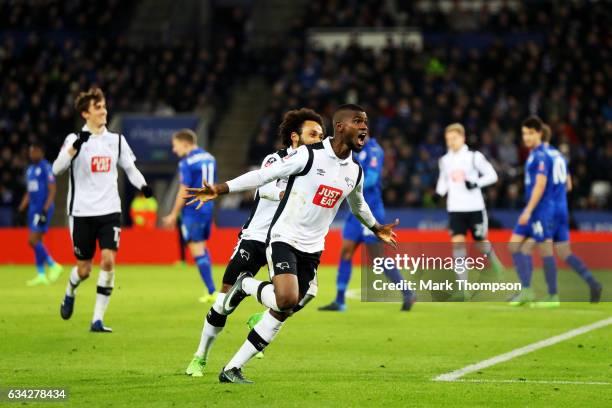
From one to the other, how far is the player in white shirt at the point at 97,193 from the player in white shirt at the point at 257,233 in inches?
87.1

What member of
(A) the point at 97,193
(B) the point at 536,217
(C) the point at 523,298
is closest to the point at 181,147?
(A) the point at 97,193

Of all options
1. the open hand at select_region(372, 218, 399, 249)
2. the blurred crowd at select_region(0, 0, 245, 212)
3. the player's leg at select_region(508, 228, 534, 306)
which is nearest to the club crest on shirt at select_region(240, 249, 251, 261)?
the open hand at select_region(372, 218, 399, 249)

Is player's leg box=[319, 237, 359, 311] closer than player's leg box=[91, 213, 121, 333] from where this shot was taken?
No

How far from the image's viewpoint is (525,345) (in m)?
11.3

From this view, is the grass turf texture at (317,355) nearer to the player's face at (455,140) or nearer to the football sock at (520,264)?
the football sock at (520,264)

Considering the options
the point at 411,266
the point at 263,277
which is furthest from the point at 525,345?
the point at 263,277

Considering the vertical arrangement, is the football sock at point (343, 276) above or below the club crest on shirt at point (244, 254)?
below

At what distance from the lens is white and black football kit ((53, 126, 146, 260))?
12.0 metres

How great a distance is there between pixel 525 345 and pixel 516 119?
1873 cm

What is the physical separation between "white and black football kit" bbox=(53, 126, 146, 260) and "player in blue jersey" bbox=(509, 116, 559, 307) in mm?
5600

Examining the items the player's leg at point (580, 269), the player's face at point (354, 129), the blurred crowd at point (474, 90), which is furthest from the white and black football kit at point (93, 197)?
the blurred crowd at point (474, 90)

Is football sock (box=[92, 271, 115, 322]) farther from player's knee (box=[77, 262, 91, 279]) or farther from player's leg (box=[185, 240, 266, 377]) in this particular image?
player's leg (box=[185, 240, 266, 377])

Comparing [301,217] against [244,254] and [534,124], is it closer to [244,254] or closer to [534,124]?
[244,254]

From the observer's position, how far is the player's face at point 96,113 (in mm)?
11938
